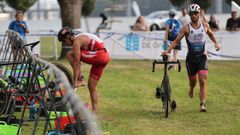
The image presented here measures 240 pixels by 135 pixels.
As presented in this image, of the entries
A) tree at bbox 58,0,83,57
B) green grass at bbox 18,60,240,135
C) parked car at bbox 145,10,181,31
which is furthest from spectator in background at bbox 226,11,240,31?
parked car at bbox 145,10,181,31

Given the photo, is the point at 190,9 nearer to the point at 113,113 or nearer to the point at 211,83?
the point at 113,113

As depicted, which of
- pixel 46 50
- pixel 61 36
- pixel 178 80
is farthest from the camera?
pixel 46 50

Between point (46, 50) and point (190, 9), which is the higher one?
point (190, 9)

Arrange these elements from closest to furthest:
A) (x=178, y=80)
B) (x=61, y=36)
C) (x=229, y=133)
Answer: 1. (x=229, y=133)
2. (x=61, y=36)
3. (x=178, y=80)

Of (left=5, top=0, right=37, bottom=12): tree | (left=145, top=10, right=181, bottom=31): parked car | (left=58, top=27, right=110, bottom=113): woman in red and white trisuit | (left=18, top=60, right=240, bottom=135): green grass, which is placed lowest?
(left=145, top=10, right=181, bottom=31): parked car

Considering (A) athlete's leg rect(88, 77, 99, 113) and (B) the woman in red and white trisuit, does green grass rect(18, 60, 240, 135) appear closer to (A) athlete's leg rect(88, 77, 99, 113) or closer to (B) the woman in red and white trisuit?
(A) athlete's leg rect(88, 77, 99, 113)

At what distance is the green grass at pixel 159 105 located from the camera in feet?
34.2

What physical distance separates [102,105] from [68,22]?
1173 cm

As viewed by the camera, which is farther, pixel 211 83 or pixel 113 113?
pixel 211 83

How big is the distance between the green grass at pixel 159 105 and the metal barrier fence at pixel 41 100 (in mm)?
1344

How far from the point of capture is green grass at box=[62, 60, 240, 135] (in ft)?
34.2

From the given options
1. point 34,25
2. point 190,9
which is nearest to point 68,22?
point 190,9

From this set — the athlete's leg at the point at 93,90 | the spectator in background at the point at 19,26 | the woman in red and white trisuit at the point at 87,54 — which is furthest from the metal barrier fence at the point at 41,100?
the spectator in background at the point at 19,26

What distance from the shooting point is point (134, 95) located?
567 inches
